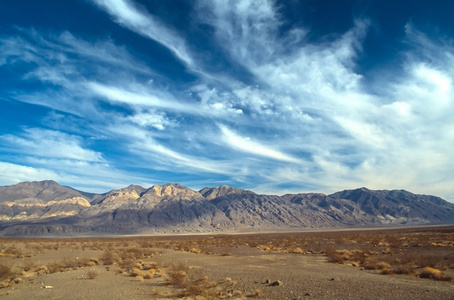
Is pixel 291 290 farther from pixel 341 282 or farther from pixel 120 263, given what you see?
pixel 120 263

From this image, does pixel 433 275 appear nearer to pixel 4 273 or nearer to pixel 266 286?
pixel 266 286

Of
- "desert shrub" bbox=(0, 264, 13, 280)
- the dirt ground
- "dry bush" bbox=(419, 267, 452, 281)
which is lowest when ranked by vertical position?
"desert shrub" bbox=(0, 264, 13, 280)

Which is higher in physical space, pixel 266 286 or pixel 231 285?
pixel 266 286

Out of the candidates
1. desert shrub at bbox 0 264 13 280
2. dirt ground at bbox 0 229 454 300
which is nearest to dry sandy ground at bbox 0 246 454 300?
dirt ground at bbox 0 229 454 300

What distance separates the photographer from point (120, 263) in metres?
25.9

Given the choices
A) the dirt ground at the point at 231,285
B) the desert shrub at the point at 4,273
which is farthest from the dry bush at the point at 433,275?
the desert shrub at the point at 4,273

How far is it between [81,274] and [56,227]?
17815 cm

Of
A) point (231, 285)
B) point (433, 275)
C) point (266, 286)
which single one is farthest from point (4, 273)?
point (433, 275)

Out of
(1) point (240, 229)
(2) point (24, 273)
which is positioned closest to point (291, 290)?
(2) point (24, 273)

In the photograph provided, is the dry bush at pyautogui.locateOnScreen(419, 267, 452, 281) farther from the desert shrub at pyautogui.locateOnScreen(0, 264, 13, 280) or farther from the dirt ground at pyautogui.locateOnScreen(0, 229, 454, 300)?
the desert shrub at pyautogui.locateOnScreen(0, 264, 13, 280)

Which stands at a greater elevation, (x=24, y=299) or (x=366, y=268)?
(x=366, y=268)

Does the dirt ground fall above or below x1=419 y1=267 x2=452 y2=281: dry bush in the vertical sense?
below

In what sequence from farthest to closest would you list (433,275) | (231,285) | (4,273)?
(4,273) < (433,275) < (231,285)

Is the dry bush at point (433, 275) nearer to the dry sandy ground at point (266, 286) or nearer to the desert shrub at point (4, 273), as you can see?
the dry sandy ground at point (266, 286)
